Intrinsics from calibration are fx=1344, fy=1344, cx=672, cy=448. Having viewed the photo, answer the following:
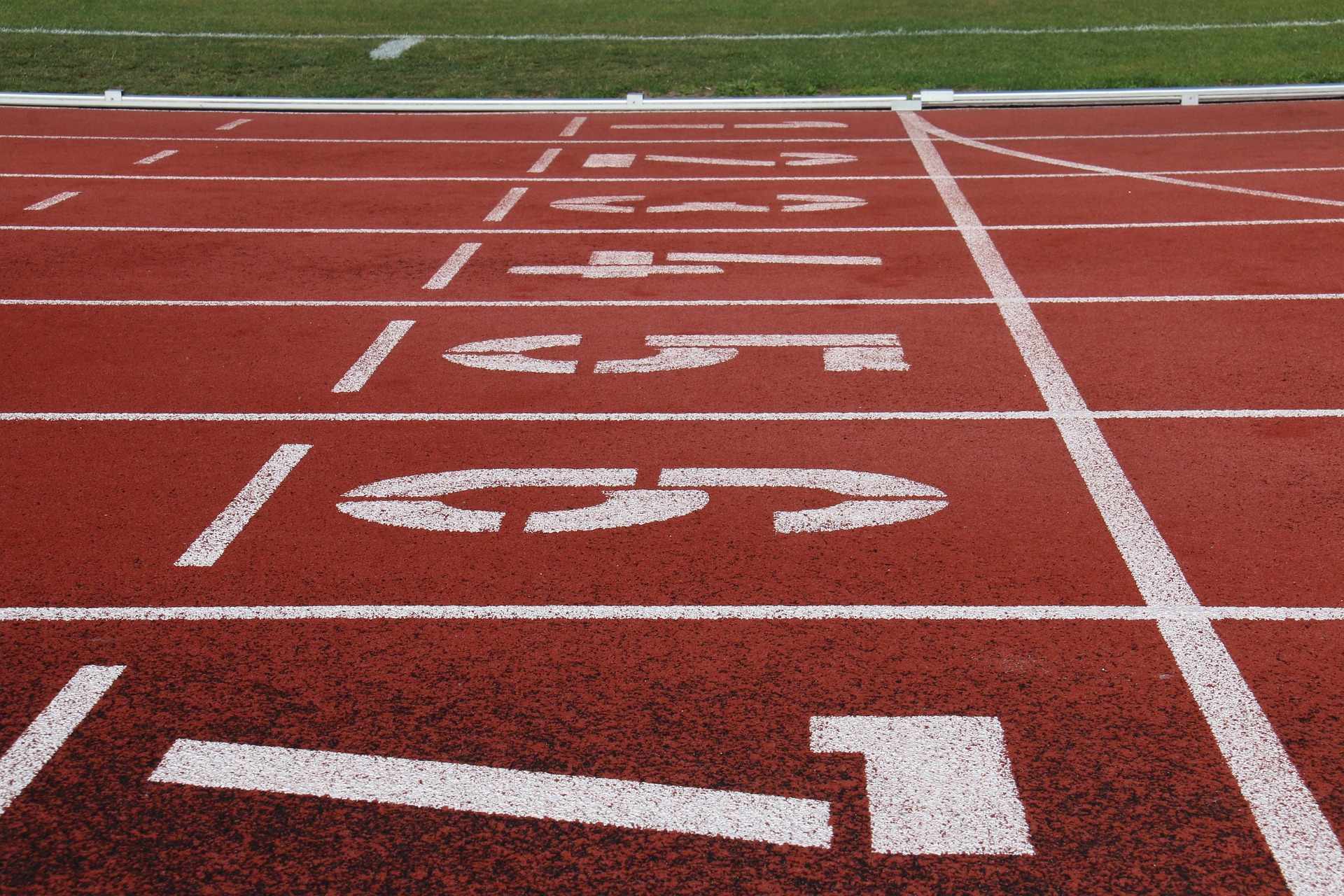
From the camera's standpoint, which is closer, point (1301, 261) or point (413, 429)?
point (413, 429)

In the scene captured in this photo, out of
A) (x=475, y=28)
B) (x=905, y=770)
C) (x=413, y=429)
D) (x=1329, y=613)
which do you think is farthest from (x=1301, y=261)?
(x=475, y=28)

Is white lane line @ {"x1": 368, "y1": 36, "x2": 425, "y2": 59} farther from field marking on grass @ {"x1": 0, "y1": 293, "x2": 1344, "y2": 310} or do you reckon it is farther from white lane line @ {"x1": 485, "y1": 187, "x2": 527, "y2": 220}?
field marking on grass @ {"x1": 0, "y1": 293, "x2": 1344, "y2": 310}

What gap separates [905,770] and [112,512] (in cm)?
351

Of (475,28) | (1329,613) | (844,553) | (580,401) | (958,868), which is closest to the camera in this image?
(958,868)

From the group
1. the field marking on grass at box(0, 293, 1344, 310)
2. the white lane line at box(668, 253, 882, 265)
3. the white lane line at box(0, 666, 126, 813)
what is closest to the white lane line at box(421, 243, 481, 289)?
the field marking on grass at box(0, 293, 1344, 310)

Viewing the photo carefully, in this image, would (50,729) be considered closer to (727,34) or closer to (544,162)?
(544,162)

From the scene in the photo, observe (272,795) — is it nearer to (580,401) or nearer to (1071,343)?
(580,401)

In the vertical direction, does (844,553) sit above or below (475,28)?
below

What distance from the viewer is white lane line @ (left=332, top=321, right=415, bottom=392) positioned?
7121 millimetres

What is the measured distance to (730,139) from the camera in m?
15.6

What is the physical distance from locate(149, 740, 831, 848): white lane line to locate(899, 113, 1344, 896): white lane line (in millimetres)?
1187

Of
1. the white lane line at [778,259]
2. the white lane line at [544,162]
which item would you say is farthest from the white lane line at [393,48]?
the white lane line at [778,259]

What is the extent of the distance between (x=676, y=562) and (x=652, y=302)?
393 cm

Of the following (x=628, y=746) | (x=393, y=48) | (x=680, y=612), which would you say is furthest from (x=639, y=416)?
(x=393, y=48)
